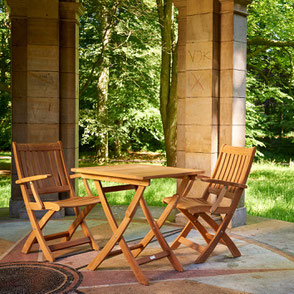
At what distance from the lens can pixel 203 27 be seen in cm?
681

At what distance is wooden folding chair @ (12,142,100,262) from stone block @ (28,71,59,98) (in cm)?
160

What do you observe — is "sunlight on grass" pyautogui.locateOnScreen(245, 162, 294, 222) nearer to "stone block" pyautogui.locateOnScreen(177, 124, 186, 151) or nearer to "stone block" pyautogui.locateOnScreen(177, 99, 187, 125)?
"stone block" pyautogui.locateOnScreen(177, 124, 186, 151)

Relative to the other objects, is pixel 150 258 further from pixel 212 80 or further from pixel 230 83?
pixel 230 83

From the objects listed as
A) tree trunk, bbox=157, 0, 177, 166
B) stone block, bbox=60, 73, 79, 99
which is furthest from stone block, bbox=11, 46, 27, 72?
tree trunk, bbox=157, 0, 177, 166

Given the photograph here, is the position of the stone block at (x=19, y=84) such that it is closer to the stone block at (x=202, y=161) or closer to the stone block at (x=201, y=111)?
the stone block at (x=201, y=111)

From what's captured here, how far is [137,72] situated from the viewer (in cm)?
1734

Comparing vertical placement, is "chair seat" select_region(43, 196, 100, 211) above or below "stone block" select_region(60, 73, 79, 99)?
below

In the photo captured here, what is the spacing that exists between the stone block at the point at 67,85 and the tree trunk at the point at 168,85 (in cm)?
643

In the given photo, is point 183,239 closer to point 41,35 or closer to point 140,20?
point 41,35

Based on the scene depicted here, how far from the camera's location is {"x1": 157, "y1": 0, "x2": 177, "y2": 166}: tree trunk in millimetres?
13852

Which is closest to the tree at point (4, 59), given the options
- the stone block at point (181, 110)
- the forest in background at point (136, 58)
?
the forest in background at point (136, 58)

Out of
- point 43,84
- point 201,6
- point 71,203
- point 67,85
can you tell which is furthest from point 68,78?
point 71,203

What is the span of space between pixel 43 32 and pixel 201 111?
8.81 feet

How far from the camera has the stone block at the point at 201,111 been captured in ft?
22.3
